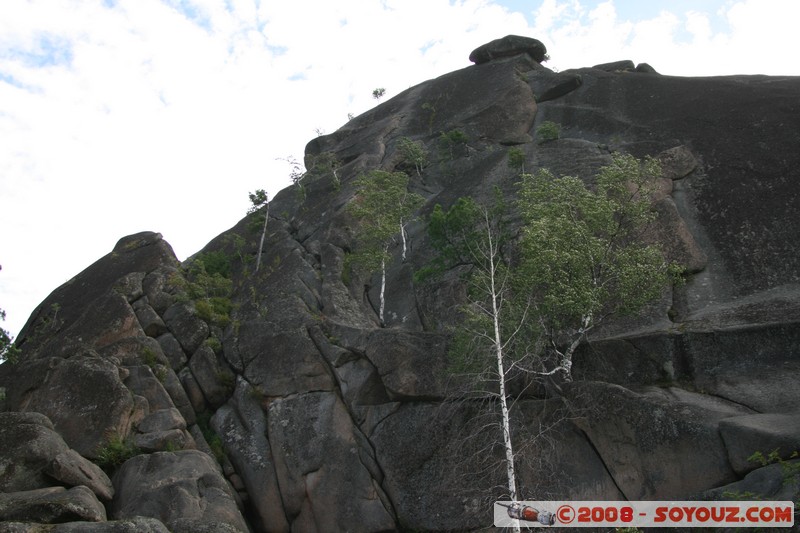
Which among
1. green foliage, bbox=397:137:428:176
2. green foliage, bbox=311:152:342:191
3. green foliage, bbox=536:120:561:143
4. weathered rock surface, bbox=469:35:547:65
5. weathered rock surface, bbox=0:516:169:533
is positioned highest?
weathered rock surface, bbox=469:35:547:65

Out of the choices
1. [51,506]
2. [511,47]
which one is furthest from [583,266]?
[511,47]

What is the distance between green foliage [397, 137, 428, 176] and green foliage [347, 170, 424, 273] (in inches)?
244

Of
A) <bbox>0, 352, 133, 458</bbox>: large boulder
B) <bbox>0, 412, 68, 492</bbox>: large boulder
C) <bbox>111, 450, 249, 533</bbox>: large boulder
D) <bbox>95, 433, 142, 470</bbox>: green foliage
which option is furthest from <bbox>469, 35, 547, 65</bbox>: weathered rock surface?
<bbox>0, 412, 68, 492</bbox>: large boulder

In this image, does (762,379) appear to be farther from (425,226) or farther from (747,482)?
(425,226)

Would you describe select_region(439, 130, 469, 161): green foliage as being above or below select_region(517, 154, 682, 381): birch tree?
above

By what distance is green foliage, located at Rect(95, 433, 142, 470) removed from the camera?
28656 mm

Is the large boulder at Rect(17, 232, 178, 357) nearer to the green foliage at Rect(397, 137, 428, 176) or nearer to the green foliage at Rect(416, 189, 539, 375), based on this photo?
the green foliage at Rect(416, 189, 539, 375)

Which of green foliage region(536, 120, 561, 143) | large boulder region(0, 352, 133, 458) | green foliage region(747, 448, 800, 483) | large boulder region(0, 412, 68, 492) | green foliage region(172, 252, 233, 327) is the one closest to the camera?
green foliage region(747, 448, 800, 483)

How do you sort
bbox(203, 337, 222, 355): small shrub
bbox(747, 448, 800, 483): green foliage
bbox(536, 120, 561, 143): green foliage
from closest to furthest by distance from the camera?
bbox(747, 448, 800, 483): green foliage → bbox(203, 337, 222, 355): small shrub → bbox(536, 120, 561, 143): green foliage

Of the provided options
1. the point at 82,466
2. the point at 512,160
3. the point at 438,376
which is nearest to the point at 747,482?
the point at 438,376

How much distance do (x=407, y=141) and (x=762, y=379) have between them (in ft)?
108

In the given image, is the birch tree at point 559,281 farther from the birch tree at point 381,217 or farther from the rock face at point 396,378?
the birch tree at point 381,217

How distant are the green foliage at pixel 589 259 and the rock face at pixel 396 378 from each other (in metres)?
2.12

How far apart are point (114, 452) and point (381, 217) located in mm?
19029
